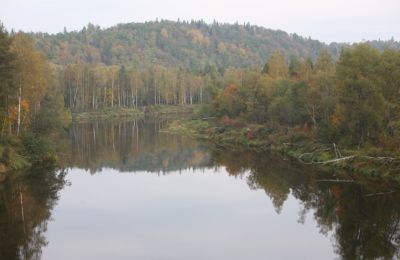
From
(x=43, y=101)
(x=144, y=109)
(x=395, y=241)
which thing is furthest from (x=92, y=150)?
(x=144, y=109)

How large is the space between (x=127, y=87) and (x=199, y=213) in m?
114

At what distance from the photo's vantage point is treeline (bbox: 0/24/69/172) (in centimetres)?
4347

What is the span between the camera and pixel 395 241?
86.0 feet

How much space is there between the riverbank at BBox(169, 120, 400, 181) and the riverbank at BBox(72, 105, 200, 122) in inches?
1657

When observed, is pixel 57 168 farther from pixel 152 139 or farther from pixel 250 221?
pixel 152 139

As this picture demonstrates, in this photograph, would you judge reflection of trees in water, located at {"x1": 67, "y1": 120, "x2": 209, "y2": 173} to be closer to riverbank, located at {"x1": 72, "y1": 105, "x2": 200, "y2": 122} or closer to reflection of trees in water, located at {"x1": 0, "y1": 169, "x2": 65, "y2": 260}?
reflection of trees in water, located at {"x1": 0, "y1": 169, "x2": 65, "y2": 260}

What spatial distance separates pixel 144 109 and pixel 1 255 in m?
122

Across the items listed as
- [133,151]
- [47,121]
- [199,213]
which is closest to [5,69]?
[47,121]

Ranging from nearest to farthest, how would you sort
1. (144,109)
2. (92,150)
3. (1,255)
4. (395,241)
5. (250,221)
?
1. (1,255)
2. (395,241)
3. (250,221)
4. (92,150)
5. (144,109)

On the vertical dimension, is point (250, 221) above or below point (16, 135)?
below

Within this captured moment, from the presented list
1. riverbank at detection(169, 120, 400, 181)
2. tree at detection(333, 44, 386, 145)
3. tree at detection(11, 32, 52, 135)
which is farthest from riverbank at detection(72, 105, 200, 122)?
tree at detection(333, 44, 386, 145)

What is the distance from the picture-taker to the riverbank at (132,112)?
12693cm

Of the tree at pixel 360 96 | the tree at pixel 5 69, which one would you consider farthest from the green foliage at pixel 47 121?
the tree at pixel 360 96

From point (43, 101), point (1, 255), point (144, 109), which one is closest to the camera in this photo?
point (1, 255)
